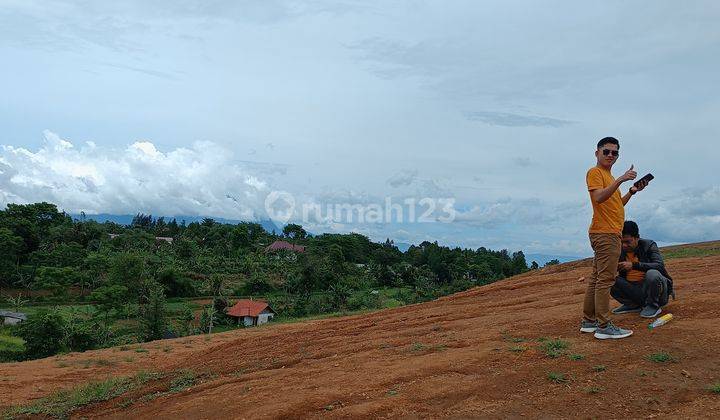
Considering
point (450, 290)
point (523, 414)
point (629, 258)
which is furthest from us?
point (450, 290)

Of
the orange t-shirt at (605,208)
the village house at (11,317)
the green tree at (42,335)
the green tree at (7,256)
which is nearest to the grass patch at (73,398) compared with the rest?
the orange t-shirt at (605,208)

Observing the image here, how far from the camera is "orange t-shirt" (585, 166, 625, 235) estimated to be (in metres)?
5.46

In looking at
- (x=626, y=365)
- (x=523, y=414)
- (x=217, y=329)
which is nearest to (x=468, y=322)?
(x=626, y=365)

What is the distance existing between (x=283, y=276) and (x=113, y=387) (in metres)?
40.7

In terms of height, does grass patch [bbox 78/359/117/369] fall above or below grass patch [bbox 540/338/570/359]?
below

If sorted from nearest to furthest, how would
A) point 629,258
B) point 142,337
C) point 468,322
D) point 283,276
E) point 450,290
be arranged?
point 629,258 < point 468,322 < point 142,337 < point 450,290 < point 283,276

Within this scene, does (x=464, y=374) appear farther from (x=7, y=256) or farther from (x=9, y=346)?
(x=7, y=256)

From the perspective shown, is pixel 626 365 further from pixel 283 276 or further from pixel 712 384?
pixel 283 276

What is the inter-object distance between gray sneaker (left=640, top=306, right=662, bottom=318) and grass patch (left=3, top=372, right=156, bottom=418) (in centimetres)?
719

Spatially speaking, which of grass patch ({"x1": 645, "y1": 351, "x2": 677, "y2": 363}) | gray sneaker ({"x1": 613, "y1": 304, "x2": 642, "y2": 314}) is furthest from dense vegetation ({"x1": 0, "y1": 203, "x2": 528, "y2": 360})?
grass patch ({"x1": 645, "y1": 351, "x2": 677, "y2": 363})

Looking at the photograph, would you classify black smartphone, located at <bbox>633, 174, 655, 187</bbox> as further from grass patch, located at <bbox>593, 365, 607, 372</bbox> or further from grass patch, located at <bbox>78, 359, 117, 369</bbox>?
grass patch, located at <bbox>78, 359, 117, 369</bbox>

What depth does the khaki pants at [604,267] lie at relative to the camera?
18.1 ft

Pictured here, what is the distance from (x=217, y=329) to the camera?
32.5 meters

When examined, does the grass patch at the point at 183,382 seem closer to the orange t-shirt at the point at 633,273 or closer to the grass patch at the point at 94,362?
the grass patch at the point at 94,362
